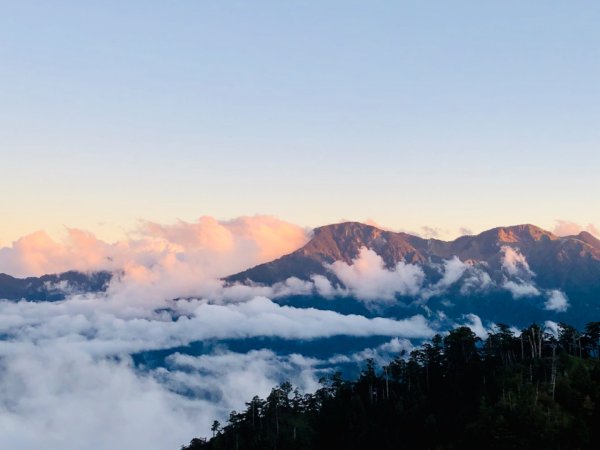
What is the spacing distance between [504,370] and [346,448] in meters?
53.6

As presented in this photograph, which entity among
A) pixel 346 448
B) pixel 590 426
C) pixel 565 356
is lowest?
pixel 346 448

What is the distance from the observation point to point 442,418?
183375 mm

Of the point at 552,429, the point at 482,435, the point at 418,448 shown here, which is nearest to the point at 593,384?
the point at 552,429

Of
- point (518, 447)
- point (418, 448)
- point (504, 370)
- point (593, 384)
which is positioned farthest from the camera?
point (504, 370)

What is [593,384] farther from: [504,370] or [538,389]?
[504,370]

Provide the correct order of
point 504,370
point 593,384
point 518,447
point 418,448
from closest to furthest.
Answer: point 518,447 → point 593,384 → point 418,448 → point 504,370

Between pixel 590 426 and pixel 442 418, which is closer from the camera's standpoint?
pixel 590 426

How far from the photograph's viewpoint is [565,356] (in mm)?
192250

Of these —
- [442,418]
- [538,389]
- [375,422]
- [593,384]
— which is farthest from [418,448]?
[593,384]

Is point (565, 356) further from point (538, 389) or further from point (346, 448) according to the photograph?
point (346, 448)

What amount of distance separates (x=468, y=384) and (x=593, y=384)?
42243 millimetres

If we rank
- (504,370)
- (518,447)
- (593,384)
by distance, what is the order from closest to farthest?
(518,447), (593,384), (504,370)

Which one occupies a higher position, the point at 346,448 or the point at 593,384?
the point at 593,384

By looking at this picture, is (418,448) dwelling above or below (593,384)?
below
